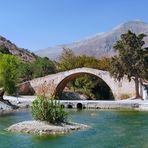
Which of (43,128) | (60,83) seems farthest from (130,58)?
(43,128)

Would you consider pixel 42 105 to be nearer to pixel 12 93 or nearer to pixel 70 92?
pixel 12 93

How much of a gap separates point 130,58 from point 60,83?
18.2 metres

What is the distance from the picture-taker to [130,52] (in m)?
65.1

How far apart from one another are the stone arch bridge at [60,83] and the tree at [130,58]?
710cm

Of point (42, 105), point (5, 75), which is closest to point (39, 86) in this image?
point (5, 75)

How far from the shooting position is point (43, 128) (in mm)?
35250

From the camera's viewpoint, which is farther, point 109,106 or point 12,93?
point 12,93

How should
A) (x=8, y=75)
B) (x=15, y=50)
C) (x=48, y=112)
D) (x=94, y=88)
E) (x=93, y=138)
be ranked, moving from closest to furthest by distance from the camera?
(x=93, y=138) < (x=48, y=112) < (x=8, y=75) < (x=94, y=88) < (x=15, y=50)

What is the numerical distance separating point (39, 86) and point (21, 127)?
147ft

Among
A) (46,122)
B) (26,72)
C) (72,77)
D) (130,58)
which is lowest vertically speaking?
(46,122)

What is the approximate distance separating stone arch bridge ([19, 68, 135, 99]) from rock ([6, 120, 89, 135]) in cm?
3703

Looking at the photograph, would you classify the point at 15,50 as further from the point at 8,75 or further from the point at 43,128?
the point at 43,128

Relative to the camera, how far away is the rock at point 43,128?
3475cm

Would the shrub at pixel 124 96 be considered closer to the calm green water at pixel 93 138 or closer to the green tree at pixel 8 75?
the green tree at pixel 8 75
